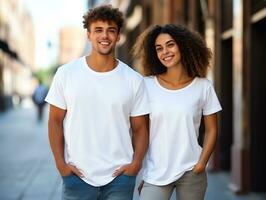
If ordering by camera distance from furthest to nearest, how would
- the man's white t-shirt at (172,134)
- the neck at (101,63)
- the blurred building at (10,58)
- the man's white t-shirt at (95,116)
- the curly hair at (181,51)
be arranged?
the blurred building at (10,58) → the curly hair at (181,51) → the man's white t-shirt at (172,134) → the neck at (101,63) → the man's white t-shirt at (95,116)

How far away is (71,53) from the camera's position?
395ft

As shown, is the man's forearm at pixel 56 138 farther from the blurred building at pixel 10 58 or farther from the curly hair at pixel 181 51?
the blurred building at pixel 10 58

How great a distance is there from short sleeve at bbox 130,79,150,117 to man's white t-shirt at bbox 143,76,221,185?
11cm

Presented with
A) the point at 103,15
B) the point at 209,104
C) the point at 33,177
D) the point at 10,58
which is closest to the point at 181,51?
the point at 209,104

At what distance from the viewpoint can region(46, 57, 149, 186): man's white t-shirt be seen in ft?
10.9

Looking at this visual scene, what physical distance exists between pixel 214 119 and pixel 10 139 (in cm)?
1319

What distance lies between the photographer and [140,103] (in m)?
3.47

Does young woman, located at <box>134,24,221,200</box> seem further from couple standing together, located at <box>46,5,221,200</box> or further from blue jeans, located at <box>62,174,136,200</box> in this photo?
blue jeans, located at <box>62,174,136,200</box>

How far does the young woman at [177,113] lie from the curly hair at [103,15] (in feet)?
1.26

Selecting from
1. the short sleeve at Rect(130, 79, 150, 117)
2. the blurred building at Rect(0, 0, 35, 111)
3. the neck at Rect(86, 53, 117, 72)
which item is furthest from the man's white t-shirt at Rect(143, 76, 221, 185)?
the blurred building at Rect(0, 0, 35, 111)

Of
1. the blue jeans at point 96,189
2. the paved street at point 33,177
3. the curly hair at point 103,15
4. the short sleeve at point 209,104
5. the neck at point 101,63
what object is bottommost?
the paved street at point 33,177

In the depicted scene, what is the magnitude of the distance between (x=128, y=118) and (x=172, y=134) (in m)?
0.33

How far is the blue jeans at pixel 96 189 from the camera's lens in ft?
11.1

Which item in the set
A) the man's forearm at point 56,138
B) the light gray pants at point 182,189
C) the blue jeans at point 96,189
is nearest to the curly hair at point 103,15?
the man's forearm at point 56,138
